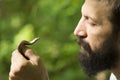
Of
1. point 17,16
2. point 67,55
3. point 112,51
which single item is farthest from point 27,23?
point 112,51

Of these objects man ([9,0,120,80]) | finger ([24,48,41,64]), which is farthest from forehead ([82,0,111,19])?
finger ([24,48,41,64])

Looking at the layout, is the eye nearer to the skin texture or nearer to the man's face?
the man's face

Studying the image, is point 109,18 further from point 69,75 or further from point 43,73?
point 69,75

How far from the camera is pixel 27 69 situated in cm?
145

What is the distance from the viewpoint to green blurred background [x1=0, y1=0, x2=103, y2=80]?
115 inches

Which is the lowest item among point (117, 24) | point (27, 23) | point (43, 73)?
point (43, 73)

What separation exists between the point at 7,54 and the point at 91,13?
151cm

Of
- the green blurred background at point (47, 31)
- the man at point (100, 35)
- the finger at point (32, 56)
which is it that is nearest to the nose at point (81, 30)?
the man at point (100, 35)

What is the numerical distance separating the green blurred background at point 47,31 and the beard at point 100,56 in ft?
3.93

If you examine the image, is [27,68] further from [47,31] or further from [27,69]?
[47,31]

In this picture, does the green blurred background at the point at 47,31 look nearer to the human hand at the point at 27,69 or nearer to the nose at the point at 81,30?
the nose at the point at 81,30

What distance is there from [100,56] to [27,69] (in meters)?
0.32

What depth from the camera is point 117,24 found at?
5.37 ft

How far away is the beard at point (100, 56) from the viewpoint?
1650mm
